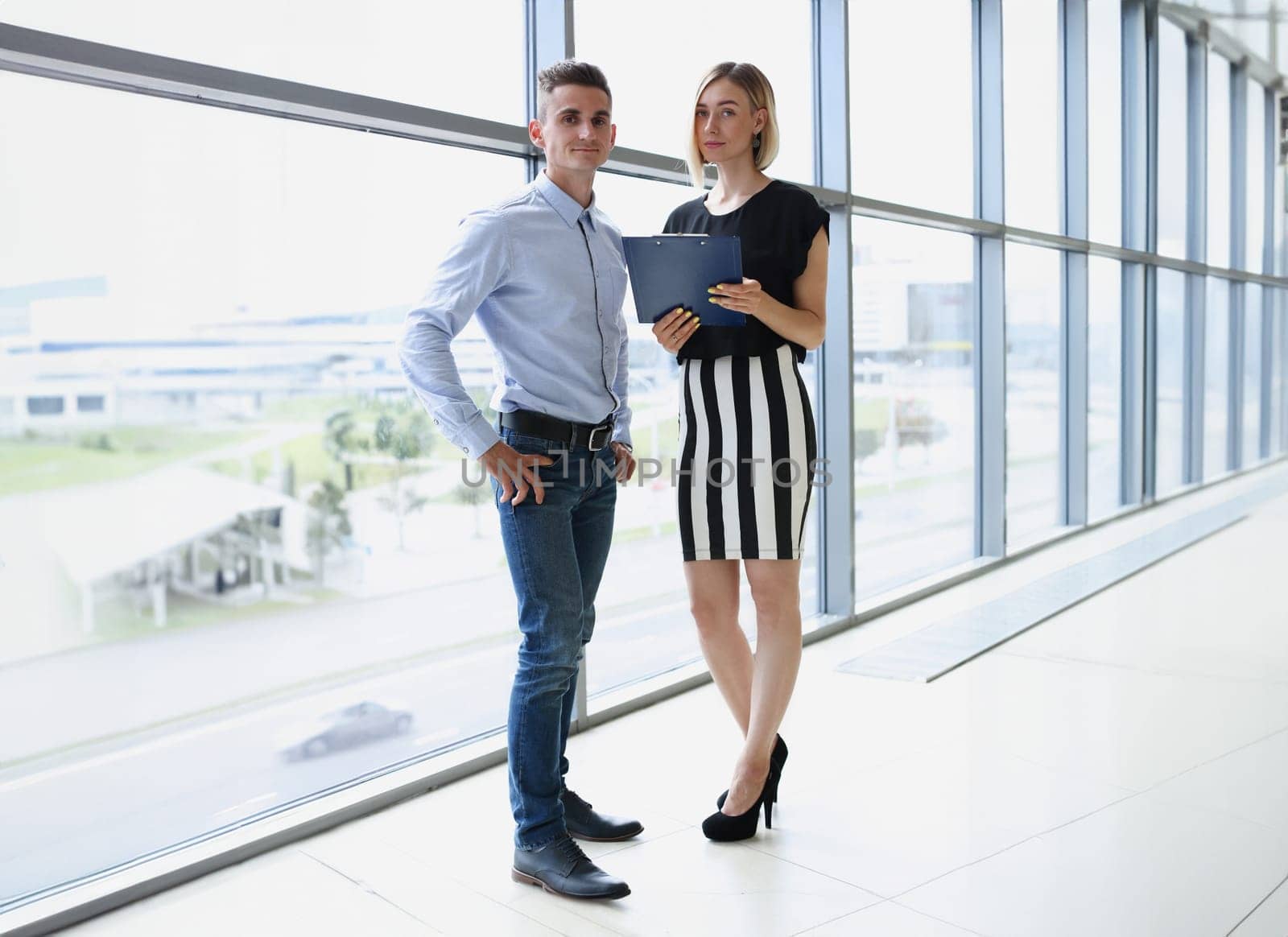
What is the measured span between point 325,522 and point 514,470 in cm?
83

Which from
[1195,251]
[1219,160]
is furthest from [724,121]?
[1195,251]

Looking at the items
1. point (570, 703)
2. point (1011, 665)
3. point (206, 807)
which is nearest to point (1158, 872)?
point (570, 703)

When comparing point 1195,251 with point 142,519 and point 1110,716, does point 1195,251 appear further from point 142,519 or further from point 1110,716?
point 142,519

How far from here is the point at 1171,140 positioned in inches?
207

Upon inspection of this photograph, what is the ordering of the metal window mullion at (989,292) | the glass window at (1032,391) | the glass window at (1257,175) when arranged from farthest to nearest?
the glass window at (1032,391)
the metal window mullion at (989,292)
the glass window at (1257,175)

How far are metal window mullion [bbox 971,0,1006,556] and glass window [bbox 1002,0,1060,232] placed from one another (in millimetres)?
89

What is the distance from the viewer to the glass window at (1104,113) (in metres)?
6.40

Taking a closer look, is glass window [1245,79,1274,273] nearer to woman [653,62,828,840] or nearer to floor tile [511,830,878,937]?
woman [653,62,828,840]

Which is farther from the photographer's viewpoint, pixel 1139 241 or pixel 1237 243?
pixel 1139 241

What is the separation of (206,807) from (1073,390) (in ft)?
18.2

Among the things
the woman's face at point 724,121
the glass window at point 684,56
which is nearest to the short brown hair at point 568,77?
the woman's face at point 724,121

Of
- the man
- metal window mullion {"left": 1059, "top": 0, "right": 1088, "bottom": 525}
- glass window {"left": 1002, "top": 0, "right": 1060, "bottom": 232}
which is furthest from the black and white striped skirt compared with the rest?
metal window mullion {"left": 1059, "top": 0, "right": 1088, "bottom": 525}

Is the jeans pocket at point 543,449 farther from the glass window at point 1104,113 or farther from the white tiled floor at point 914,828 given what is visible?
the glass window at point 1104,113

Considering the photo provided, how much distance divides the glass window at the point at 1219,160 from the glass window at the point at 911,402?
1168 millimetres
